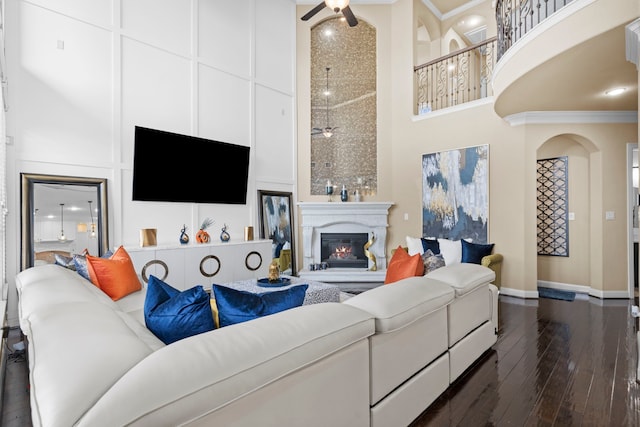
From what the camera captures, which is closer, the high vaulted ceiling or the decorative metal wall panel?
the high vaulted ceiling

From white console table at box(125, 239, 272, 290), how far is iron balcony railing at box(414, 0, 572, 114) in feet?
12.7

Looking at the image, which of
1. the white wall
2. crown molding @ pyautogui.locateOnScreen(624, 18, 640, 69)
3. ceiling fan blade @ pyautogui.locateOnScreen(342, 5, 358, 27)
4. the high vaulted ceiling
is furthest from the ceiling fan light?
crown molding @ pyautogui.locateOnScreen(624, 18, 640, 69)

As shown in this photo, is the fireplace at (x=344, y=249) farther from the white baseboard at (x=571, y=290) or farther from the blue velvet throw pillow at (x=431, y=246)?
the white baseboard at (x=571, y=290)

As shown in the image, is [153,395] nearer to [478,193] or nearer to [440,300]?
[440,300]

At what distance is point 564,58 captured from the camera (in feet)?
10.6

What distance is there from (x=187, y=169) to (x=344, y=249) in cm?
312

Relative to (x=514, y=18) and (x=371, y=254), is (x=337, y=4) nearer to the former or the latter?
(x=514, y=18)

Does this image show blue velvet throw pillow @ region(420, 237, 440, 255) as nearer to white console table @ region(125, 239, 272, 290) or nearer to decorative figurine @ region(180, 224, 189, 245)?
white console table @ region(125, 239, 272, 290)

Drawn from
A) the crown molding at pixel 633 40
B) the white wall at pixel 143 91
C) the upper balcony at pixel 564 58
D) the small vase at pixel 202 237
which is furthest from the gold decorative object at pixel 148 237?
the crown molding at pixel 633 40

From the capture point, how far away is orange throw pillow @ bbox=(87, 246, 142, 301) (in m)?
2.98

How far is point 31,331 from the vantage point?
126 cm

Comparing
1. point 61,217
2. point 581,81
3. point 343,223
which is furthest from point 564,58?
point 61,217

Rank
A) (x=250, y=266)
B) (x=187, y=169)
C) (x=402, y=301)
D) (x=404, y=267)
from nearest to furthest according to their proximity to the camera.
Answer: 1. (x=402, y=301)
2. (x=404, y=267)
3. (x=187, y=169)
4. (x=250, y=266)

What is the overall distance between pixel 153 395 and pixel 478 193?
18.0ft
